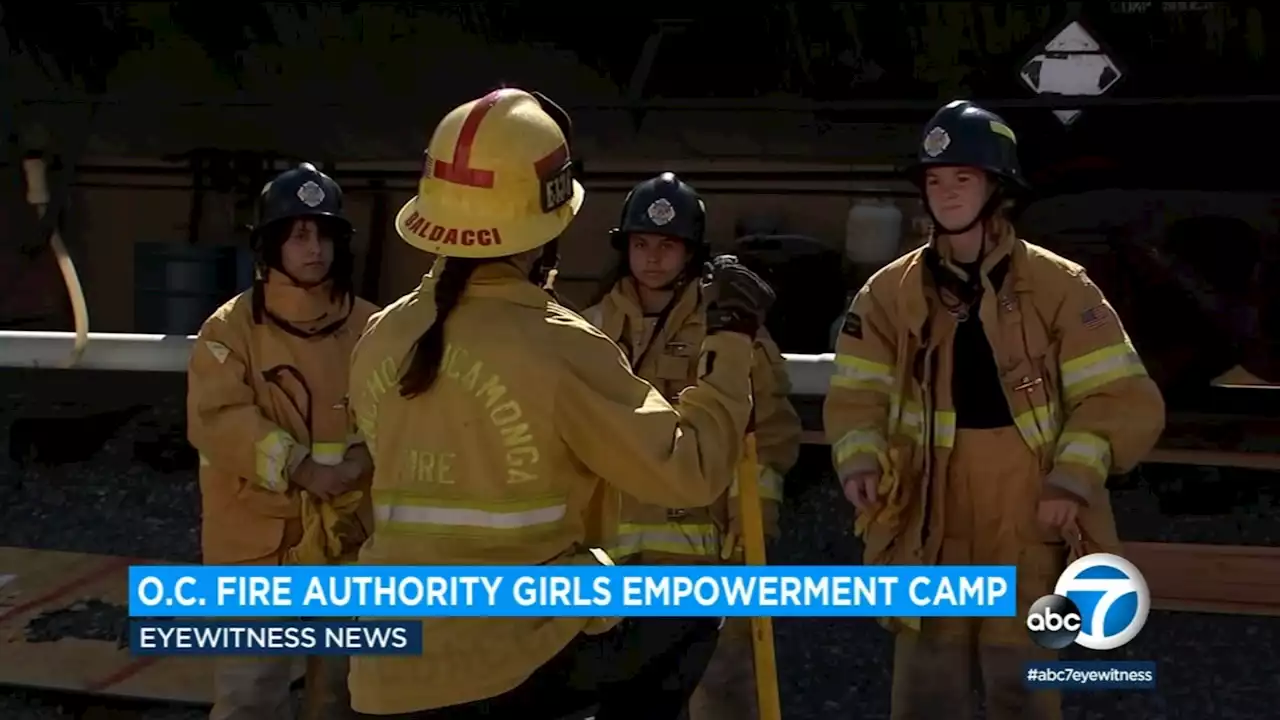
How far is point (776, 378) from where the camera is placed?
10.8 ft

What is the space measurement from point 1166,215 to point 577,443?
2.88 meters

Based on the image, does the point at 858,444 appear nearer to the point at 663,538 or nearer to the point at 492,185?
the point at 663,538

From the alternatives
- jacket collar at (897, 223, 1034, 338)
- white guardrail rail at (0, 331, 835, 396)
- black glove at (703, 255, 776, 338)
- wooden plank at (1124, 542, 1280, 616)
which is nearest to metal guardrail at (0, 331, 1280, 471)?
white guardrail rail at (0, 331, 835, 396)

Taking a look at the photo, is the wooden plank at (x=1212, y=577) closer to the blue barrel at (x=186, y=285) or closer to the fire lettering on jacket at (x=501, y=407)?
the fire lettering on jacket at (x=501, y=407)

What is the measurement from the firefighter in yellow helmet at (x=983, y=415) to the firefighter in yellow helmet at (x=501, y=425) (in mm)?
742

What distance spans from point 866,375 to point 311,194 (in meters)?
1.34

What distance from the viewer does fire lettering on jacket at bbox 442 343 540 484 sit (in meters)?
2.14

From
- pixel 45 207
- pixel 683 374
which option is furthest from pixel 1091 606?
pixel 45 207

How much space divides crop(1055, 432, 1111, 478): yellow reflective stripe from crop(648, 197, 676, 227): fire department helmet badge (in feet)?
3.35

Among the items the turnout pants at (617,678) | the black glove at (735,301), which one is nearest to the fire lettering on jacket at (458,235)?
the black glove at (735,301)

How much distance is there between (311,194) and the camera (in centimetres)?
333

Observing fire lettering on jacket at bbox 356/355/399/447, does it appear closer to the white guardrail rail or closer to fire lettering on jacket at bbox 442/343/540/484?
fire lettering on jacket at bbox 442/343/540/484

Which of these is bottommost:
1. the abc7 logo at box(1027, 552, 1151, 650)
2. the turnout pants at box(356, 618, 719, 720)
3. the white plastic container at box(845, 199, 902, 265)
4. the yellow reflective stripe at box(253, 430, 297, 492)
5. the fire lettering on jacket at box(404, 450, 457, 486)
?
the turnout pants at box(356, 618, 719, 720)

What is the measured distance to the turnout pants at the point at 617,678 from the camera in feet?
7.34
